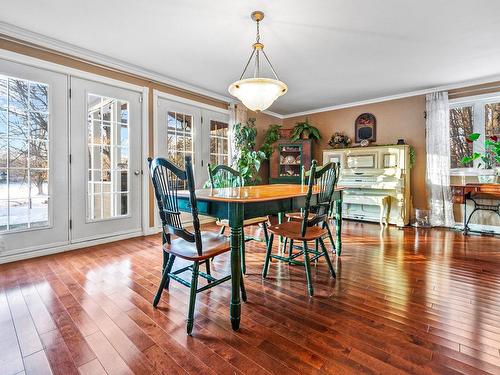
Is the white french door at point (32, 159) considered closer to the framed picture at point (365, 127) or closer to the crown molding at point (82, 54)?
the crown molding at point (82, 54)

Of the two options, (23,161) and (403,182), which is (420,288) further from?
(23,161)

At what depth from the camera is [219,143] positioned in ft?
16.4

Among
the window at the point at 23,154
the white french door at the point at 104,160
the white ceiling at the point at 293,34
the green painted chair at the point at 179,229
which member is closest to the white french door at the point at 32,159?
the window at the point at 23,154

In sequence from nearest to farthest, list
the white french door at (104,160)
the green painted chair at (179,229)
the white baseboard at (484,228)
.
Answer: the green painted chair at (179,229) → the white french door at (104,160) → the white baseboard at (484,228)

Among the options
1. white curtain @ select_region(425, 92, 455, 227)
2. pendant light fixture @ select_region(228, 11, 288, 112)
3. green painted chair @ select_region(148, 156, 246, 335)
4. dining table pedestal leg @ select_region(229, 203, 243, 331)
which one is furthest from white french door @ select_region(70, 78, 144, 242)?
white curtain @ select_region(425, 92, 455, 227)

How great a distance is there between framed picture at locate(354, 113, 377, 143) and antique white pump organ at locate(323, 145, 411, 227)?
1.56 feet

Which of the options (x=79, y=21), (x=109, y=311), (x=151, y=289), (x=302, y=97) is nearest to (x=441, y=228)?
(x=302, y=97)

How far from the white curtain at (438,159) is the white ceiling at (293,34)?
0.47m

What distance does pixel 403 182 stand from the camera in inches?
175

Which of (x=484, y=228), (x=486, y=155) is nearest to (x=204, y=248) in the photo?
(x=484, y=228)

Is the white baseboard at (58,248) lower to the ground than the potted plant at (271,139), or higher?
lower

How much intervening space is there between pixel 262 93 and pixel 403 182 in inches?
132

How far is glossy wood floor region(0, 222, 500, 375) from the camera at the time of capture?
1.28 meters

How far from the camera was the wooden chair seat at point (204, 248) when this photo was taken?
5.20ft
